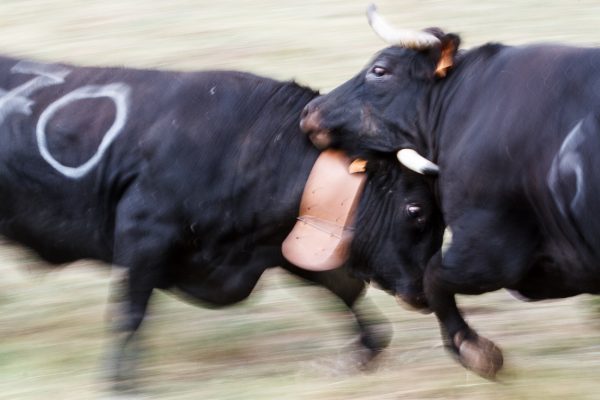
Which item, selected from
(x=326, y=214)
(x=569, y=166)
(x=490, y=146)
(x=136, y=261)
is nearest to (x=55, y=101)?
(x=136, y=261)

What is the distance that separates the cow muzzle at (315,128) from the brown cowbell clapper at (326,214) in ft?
0.21

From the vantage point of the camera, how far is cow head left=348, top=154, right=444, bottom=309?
6.74m

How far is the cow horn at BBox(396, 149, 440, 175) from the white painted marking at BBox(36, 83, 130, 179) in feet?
4.42

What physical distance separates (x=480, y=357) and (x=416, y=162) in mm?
887

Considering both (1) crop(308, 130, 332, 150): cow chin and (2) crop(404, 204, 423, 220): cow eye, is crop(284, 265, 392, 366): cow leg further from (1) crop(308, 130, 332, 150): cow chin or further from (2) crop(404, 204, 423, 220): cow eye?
(1) crop(308, 130, 332, 150): cow chin

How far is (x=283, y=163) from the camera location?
6824mm

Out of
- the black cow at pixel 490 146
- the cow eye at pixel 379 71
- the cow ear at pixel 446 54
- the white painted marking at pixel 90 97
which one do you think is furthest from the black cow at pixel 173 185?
the cow ear at pixel 446 54

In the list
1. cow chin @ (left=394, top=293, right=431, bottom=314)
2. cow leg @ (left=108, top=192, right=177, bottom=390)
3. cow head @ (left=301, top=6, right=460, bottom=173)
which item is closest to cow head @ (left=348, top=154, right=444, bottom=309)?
cow chin @ (left=394, top=293, right=431, bottom=314)

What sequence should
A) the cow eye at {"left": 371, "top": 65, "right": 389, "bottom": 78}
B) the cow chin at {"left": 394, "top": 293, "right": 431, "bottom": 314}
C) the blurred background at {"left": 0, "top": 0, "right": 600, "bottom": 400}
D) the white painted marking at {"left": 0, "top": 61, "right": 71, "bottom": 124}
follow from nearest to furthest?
the blurred background at {"left": 0, "top": 0, "right": 600, "bottom": 400}, the cow eye at {"left": 371, "top": 65, "right": 389, "bottom": 78}, the cow chin at {"left": 394, "top": 293, "right": 431, "bottom": 314}, the white painted marking at {"left": 0, "top": 61, "right": 71, "bottom": 124}

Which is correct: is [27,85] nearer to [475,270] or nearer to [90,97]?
[90,97]

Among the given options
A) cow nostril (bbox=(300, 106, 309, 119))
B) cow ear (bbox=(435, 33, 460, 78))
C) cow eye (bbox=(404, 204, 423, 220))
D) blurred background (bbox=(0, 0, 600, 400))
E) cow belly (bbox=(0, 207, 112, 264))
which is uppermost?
cow ear (bbox=(435, 33, 460, 78))

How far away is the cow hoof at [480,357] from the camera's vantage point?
6.35 meters

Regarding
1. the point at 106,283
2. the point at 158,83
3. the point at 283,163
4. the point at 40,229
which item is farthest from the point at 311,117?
the point at 106,283

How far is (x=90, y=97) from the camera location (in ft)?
23.0
